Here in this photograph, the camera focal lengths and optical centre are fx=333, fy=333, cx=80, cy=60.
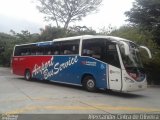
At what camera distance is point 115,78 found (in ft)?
53.2

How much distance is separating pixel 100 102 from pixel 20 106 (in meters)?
3.43

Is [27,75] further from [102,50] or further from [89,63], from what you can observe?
[102,50]

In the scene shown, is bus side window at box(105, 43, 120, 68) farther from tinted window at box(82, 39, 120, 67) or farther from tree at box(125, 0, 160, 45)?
tree at box(125, 0, 160, 45)

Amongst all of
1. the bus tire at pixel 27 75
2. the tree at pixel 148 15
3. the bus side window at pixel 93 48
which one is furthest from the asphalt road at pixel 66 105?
the tree at pixel 148 15

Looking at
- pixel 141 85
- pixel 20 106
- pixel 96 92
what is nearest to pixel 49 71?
pixel 96 92

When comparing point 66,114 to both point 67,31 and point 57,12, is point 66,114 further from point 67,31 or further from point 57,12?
point 57,12

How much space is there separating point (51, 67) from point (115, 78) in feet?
20.7

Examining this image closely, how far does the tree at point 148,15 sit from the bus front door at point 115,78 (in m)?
13.1

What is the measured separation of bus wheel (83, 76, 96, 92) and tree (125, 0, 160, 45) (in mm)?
12249

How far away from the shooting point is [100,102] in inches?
548

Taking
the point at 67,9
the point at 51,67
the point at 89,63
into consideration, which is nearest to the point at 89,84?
the point at 89,63

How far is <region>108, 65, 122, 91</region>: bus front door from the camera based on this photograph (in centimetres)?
1603

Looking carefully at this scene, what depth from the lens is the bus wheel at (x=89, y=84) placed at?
1761 cm

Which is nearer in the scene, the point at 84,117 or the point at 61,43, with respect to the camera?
the point at 84,117
